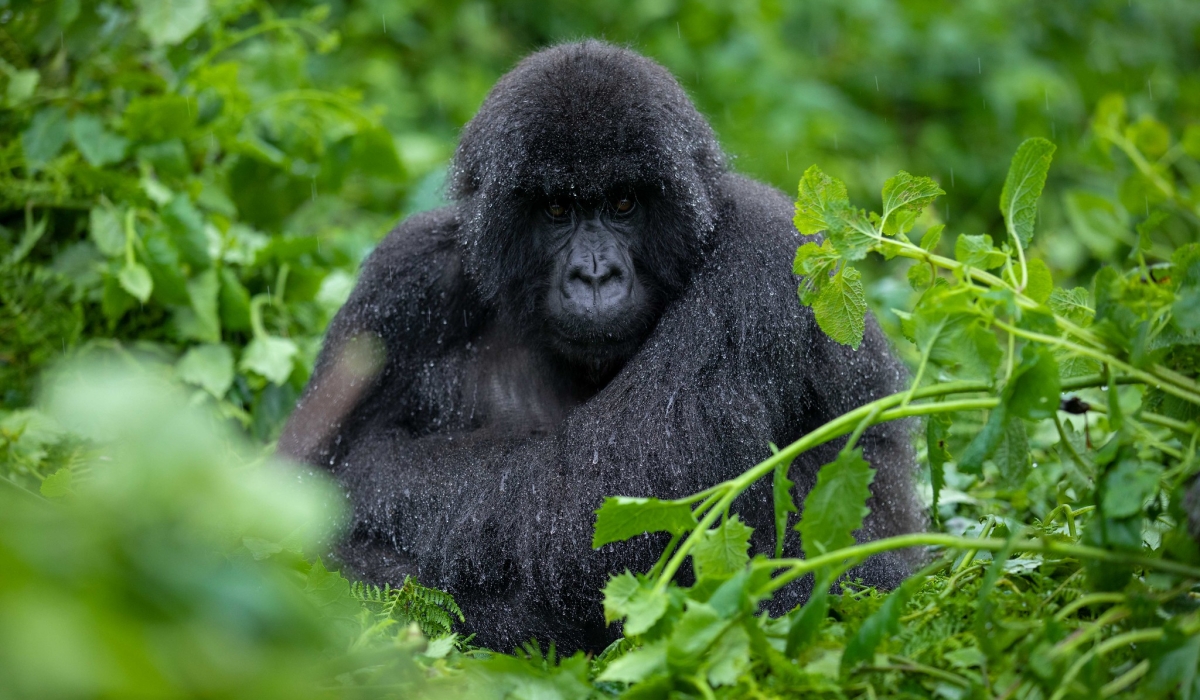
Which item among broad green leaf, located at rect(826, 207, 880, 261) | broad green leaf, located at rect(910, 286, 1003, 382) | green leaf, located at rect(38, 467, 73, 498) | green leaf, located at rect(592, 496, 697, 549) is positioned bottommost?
green leaf, located at rect(592, 496, 697, 549)

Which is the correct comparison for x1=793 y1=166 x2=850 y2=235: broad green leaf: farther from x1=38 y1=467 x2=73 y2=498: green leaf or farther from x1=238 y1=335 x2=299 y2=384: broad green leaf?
x1=238 y1=335 x2=299 y2=384: broad green leaf

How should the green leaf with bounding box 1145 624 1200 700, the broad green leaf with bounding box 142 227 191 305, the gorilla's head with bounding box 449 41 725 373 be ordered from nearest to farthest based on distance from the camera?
the green leaf with bounding box 1145 624 1200 700 → the gorilla's head with bounding box 449 41 725 373 → the broad green leaf with bounding box 142 227 191 305

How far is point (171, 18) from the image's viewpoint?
4598 mm

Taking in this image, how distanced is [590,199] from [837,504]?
5.03 feet

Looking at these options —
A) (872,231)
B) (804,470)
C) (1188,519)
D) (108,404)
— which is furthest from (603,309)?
(108,404)

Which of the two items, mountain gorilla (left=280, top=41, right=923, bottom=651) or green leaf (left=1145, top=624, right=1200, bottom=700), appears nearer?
green leaf (left=1145, top=624, right=1200, bottom=700)

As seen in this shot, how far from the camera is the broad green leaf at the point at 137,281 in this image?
396 cm

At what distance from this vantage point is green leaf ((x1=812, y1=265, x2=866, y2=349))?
207 cm

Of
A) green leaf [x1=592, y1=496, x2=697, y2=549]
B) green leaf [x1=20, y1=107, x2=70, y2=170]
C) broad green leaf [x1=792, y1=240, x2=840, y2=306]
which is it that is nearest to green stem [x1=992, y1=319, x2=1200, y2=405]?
broad green leaf [x1=792, y1=240, x2=840, y2=306]

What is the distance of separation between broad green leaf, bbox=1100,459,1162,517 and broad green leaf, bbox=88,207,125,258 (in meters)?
3.72

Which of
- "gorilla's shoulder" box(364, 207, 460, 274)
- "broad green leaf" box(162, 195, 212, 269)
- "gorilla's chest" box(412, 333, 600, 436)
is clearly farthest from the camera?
"broad green leaf" box(162, 195, 212, 269)

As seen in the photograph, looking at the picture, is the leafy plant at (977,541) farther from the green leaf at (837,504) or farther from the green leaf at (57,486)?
the green leaf at (57,486)

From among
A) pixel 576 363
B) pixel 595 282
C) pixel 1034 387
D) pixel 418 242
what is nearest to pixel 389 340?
pixel 418 242

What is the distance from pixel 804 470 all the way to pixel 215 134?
10.3 ft
